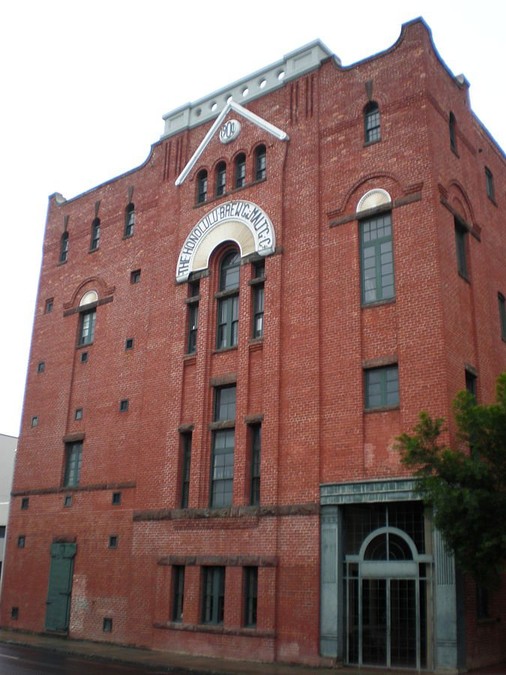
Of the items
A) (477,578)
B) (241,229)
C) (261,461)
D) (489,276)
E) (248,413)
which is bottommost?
(477,578)

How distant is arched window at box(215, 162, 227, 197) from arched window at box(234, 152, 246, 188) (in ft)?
1.59

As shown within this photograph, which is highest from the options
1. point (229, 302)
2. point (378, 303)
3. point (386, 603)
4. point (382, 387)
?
point (229, 302)

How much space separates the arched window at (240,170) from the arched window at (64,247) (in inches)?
403

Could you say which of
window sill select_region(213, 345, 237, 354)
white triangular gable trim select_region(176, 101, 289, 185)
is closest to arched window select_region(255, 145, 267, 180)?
white triangular gable trim select_region(176, 101, 289, 185)

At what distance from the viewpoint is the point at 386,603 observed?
20047 mm

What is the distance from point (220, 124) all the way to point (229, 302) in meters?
7.26

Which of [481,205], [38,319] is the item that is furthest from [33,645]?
[481,205]

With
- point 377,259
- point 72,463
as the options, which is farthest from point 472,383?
point 72,463

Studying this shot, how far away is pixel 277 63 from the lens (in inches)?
1097

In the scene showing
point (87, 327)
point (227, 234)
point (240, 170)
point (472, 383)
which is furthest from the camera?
point (87, 327)

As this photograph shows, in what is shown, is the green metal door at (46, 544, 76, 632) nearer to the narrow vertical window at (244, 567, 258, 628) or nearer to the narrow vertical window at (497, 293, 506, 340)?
the narrow vertical window at (244, 567, 258, 628)

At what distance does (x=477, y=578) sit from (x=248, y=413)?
9.73 m

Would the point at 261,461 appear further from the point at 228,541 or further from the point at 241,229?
the point at 241,229

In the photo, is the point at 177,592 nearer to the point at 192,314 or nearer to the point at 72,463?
the point at 72,463
